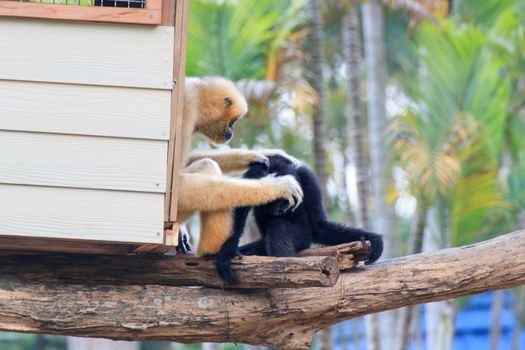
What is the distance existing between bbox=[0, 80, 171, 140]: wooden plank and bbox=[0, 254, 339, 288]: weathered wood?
1.12 meters

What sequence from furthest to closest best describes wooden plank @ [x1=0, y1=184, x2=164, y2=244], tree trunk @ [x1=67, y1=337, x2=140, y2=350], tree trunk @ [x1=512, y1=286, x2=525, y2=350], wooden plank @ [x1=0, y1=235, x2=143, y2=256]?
tree trunk @ [x1=512, y1=286, x2=525, y2=350]
tree trunk @ [x1=67, y1=337, x2=140, y2=350]
wooden plank @ [x1=0, y1=235, x2=143, y2=256]
wooden plank @ [x1=0, y1=184, x2=164, y2=244]

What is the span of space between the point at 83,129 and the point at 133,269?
1227 millimetres

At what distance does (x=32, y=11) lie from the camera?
5.30m

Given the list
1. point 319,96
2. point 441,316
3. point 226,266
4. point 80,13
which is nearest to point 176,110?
point 80,13

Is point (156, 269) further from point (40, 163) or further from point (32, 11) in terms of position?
point (32, 11)

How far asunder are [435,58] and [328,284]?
6.53 m

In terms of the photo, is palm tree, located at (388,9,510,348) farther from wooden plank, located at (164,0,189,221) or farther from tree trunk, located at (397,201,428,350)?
wooden plank, located at (164,0,189,221)

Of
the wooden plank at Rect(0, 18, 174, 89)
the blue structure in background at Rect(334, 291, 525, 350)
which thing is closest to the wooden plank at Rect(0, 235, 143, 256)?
the wooden plank at Rect(0, 18, 174, 89)

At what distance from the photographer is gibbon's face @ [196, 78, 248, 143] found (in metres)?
6.71

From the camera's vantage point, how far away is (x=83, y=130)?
17.5ft

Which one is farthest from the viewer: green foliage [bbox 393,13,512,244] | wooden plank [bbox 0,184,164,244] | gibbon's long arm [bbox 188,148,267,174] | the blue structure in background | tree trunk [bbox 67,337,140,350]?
the blue structure in background

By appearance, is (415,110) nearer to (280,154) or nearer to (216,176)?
(280,154)

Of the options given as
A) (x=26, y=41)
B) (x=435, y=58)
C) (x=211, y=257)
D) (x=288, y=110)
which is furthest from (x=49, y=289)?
(x=435, y=58)

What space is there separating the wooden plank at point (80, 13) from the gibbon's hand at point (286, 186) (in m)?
1.45
